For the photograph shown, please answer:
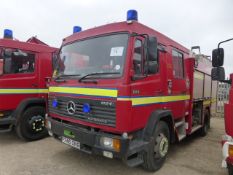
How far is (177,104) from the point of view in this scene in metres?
5.11

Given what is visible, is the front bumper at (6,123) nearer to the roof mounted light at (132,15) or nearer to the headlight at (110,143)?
the headlight at (110,143)

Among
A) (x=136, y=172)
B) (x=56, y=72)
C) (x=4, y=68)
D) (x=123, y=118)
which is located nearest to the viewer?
(x=123, y=118)

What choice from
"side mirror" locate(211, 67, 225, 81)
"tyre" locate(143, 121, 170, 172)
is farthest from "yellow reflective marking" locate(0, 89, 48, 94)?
"side mirror" locate(211, 67, 225, 81)

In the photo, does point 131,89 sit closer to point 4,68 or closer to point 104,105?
point 104,105

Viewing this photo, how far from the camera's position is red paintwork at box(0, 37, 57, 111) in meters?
5.61

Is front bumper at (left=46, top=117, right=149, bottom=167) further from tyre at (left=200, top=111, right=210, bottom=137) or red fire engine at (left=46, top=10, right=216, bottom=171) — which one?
tyre at (left=200, top=111, right=210, bottom=137)

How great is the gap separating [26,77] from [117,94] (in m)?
3.58

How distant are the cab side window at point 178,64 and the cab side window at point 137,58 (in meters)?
1.53

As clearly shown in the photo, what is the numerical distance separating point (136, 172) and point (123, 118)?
1362 millimetres

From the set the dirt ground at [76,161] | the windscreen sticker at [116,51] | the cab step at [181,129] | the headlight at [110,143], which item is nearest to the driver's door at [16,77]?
the dirt ground at [76,161]

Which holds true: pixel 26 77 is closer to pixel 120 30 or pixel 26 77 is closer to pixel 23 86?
pixel 23 86

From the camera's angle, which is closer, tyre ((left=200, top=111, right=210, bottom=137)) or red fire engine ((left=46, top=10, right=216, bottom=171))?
red fire engine ((left=46, top=10, right=216, bottom=171))

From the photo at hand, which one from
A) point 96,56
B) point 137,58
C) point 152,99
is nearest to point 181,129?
point 152,99

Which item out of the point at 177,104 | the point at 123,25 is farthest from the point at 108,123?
the point at 177,104
